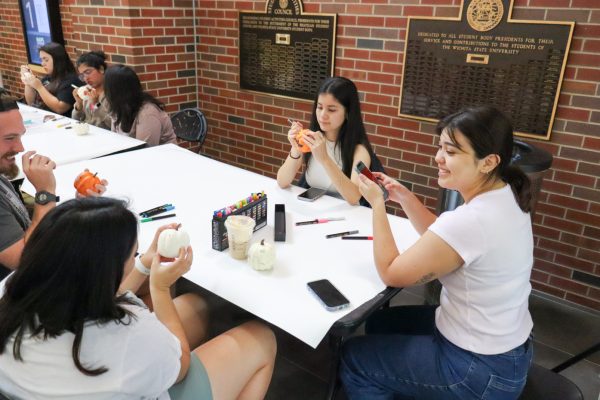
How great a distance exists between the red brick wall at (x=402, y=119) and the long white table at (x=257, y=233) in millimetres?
1066

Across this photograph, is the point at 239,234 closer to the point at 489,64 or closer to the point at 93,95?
the point at 489,64

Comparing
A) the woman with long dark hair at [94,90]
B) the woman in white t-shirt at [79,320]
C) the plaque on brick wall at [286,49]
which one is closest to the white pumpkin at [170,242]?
the woman in white t-shirt at [79,320]

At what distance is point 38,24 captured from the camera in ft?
14.8

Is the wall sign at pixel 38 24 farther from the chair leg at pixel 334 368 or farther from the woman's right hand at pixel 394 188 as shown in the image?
the chair leg at pixel 334 368

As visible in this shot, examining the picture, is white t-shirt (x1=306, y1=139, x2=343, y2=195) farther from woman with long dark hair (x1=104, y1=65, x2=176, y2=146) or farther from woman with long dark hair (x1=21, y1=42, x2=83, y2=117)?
woman with long dark hair (x1=21, y1=42, x2=83, y2=117)

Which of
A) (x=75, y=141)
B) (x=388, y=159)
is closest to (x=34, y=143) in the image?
(x=75, y=141)

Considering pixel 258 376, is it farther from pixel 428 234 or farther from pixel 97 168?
pixel 97 168

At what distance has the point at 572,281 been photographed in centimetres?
251

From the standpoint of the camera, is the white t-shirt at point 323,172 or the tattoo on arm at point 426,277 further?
the white t-shirt at point 323,172

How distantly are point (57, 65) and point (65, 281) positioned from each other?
336cm

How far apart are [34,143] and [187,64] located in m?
1.50

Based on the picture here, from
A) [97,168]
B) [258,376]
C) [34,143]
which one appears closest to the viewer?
[258,376]

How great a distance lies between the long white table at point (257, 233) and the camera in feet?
4.24

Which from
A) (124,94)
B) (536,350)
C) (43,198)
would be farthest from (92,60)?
(536,350)
